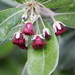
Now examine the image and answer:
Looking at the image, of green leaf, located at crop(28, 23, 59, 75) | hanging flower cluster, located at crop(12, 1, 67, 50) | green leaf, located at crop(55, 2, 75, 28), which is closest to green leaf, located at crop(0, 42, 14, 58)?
green leaf, located at crop(55, 2, 75, 28)

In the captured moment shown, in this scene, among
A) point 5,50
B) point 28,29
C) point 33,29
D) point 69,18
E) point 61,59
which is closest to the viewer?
point 28,29

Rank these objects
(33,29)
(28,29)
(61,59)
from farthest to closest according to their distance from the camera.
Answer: (61,59) → (33,29) → (28,29)

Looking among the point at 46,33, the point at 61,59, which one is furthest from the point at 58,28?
the point at 61,59

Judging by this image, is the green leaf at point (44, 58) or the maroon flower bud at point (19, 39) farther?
the maroon flower bud at point (19, 39)

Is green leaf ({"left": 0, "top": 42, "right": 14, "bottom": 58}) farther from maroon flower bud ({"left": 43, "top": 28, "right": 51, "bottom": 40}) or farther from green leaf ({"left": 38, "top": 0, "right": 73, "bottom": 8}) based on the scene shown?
maroon flower bud ({"left": 43, "top": 28, "right": 51, "bottom": 40})

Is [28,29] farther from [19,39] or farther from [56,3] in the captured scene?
[56,3]

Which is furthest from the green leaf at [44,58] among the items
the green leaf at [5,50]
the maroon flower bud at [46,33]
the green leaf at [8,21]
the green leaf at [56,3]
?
the green leaf at [5,50]

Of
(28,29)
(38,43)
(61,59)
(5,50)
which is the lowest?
Answer: (61,59)

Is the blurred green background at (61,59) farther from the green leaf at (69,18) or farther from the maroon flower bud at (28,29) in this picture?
the maroon flower bud at (28,29)
